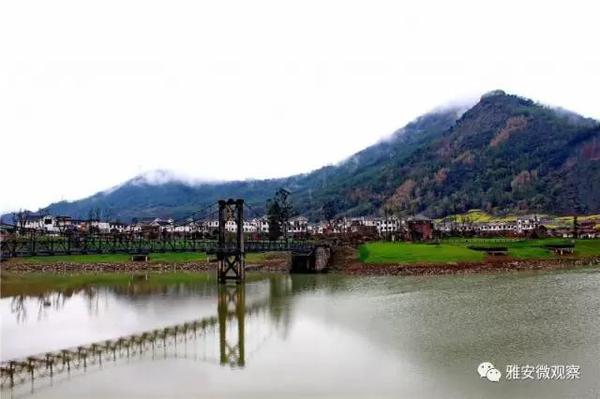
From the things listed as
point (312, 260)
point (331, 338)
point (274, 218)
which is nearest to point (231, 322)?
→ point (331, 338)

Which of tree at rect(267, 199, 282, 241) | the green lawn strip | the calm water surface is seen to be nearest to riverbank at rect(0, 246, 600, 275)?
the green lawn strip

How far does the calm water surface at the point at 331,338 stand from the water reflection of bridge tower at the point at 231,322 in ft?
0.46

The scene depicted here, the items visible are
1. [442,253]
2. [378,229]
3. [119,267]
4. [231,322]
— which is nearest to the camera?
[231,322]

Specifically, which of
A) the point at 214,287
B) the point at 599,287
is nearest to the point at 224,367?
the point at 214,287

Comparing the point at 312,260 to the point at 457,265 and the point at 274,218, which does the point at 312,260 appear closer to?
the point at 457,265

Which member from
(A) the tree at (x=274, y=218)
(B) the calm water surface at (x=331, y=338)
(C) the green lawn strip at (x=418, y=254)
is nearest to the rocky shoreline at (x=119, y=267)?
(C) the green lawn strip at (x=418, y=254)

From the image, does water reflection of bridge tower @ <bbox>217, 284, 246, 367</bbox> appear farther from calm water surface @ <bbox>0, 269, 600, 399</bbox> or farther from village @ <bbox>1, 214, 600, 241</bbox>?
village @ <bbox>1, 214, 600, 241</bbox>

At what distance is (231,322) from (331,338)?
1122cm

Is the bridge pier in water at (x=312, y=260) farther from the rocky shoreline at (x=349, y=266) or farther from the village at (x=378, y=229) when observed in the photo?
the village at (x=378, y=229)

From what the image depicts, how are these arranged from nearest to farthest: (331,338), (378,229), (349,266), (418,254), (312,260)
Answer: (331,338) → (418,254) → (349,266) → (312,260) → (378,229)

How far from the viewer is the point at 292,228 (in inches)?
7047

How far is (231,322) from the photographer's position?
46.0m

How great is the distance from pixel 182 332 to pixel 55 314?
16.0 meters

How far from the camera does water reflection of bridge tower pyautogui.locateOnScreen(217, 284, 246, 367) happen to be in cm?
3394
